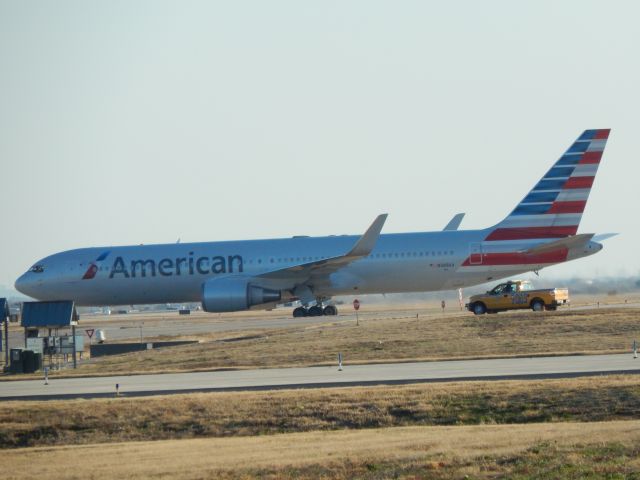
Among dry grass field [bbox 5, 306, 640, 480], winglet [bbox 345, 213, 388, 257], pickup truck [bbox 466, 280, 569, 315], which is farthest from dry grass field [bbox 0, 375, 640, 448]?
pickup truck [bbox 466, 280, 569, 315]

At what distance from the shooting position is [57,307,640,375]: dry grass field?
33781 mm

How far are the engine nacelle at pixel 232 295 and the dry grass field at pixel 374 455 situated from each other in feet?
85.1

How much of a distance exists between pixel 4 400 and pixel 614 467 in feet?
54.4

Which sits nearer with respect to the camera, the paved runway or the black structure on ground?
the paved runway

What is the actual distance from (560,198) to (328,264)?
10.8m

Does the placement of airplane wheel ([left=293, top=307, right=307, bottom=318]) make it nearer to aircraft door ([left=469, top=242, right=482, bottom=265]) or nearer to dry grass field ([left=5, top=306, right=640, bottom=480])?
aircraft door ([left=469, top=242, right=482, bottom=265])

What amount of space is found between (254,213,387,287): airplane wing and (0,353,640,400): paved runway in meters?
14.6

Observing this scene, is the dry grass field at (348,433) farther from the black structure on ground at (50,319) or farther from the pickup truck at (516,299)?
A: the pickup truck at (516,299)

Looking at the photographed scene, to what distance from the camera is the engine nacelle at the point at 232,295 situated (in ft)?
153

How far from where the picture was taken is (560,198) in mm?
49250

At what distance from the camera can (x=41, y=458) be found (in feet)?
63.3

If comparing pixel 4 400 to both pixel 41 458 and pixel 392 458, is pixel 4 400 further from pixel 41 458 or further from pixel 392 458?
pixel 392 458

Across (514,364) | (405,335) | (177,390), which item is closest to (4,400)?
(177,390)

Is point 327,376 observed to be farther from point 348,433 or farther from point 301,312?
point 301,312
